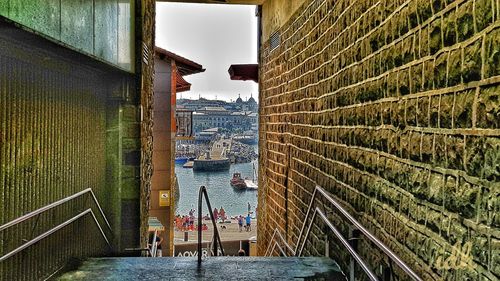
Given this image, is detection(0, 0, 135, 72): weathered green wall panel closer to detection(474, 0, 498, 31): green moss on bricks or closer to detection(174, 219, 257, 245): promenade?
detection(474, 0, 498, 31): green moss on bricks

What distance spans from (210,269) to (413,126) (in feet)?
7.49

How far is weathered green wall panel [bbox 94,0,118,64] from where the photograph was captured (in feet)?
14.3

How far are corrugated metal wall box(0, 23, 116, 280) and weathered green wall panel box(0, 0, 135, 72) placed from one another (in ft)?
1.11

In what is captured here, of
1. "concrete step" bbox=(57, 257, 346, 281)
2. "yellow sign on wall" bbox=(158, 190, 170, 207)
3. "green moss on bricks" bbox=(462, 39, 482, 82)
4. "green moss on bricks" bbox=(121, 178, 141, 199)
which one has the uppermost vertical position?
"green moss on bricks" bbox=(462, 39, 482, 82)

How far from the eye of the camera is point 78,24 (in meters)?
3.73

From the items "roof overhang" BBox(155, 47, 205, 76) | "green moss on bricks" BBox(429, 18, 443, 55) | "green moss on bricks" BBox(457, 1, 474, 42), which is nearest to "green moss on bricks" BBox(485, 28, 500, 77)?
"green moss on bricks" BBox(457, 1, 474, 42)

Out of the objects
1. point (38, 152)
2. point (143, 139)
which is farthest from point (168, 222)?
point (38, 152)

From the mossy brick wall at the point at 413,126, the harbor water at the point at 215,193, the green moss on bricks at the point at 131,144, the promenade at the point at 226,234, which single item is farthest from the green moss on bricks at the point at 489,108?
the harbor water at the point at 215,193

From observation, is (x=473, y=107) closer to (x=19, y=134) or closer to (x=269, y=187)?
(x=19, y=134)

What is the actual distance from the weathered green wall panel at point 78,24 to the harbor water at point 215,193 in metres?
36.3

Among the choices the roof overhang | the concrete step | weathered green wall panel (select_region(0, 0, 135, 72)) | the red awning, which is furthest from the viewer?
the roof overhang

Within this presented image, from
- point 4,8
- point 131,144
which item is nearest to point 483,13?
point 4,8

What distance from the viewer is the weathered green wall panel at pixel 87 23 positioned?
2.77 metres

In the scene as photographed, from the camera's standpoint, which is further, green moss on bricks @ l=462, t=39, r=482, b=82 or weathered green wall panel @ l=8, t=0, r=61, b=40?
weathered green wall panel @ l=8, t=0, r=61, b=40
